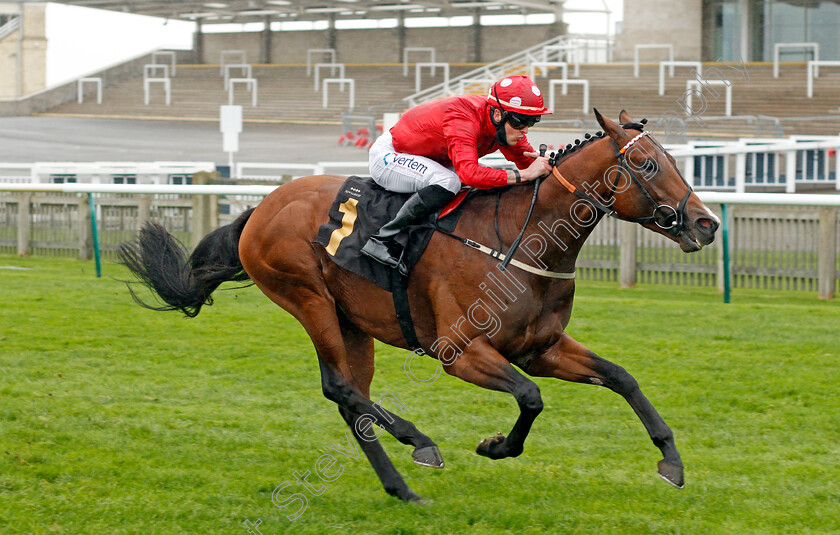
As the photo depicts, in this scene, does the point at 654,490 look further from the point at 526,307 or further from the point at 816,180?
the point at 816,180

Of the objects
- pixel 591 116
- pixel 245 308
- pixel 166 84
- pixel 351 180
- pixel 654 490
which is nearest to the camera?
pixel 654 490

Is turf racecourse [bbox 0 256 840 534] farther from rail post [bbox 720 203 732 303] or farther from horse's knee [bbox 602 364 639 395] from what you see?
rail post [bbox 720 203 732 303]

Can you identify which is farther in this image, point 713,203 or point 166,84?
point 166,84

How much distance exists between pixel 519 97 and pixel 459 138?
291mm

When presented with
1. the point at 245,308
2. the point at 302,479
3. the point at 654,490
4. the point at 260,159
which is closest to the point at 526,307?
the point at 654,490

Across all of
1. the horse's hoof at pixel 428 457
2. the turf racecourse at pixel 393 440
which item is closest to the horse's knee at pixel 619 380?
the turf racecourse at pixel 393 440

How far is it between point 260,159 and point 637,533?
2102 centimetres

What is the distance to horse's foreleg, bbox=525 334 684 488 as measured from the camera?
378cm

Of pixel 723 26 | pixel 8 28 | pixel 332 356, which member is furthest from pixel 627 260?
pixel 8 28

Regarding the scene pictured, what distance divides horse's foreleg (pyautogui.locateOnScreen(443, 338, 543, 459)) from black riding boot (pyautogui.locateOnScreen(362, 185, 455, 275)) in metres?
0.49

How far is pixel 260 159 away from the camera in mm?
23812

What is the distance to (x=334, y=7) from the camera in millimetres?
32312

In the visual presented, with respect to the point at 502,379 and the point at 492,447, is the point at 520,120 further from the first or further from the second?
the point at 492,447

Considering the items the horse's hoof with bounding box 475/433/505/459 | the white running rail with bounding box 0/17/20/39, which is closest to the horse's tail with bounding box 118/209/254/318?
the horse's hoof with bounding box 475/433/505/459
